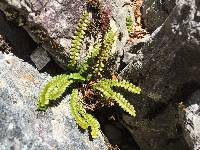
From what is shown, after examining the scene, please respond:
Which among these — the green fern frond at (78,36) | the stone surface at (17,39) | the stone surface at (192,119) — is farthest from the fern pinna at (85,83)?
the stone surface at (192,119)

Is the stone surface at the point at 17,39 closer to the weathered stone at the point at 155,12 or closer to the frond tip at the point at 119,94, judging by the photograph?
the frond tip at the point at 119,94

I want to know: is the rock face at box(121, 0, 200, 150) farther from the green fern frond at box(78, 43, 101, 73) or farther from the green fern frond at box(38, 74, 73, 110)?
the green fern frond at box(38, 74, 73, 110)

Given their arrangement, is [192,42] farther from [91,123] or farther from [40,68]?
[40,68]

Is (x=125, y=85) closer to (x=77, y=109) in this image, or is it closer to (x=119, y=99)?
(x=119, y=99)

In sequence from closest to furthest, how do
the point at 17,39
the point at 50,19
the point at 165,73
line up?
the point at 165,73, the point at 50,19, the point at 17,39

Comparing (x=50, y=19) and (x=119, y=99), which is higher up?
(x=50, y=19)

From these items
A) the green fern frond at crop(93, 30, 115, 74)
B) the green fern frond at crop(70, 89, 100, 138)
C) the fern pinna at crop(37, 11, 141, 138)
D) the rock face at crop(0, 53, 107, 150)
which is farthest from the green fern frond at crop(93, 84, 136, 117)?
the rock face at crop(0, 53, 107, 150)

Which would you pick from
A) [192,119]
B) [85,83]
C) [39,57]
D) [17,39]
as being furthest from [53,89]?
[192,119]

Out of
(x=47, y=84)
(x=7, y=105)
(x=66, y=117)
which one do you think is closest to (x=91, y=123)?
(x=66, y=117)

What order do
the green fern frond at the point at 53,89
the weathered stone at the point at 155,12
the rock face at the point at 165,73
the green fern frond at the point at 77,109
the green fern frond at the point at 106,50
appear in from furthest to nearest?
the weathered stone at the point at 155,12 < the green fern frond at the point at 106,50 < the green fern frond at the point at 77,109 < the green fern frond at the point at 53,89 < the rock face at the point at 165,73
